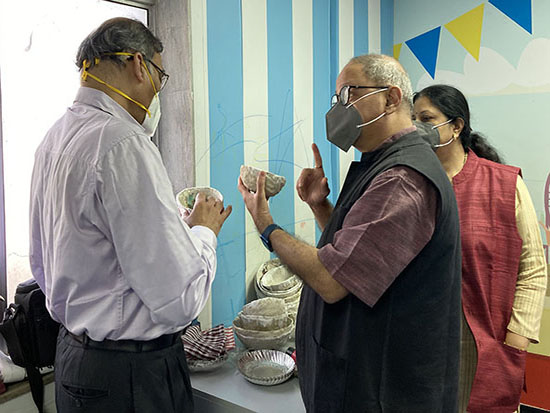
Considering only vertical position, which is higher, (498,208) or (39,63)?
(39,63)

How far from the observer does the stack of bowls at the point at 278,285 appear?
2.12 meters

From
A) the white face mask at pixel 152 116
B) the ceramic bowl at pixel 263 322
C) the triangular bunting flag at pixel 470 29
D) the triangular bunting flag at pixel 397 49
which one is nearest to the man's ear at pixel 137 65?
the white face mask at pixel 152 116

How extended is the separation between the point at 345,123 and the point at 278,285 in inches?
39.0

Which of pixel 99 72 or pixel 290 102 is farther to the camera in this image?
pixel 290 102

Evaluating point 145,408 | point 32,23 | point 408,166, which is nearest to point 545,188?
point 408,166

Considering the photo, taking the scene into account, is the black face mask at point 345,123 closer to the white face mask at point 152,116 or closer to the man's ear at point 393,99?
the man's ear at point 393,99

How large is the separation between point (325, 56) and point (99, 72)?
1.73 m

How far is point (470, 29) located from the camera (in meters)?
2.96

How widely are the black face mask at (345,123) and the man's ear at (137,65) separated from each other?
527 mm

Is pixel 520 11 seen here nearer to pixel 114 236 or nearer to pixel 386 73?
pixel 386 73

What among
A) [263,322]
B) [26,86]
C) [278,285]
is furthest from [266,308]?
[26,86]

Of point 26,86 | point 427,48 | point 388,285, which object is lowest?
point 388,285

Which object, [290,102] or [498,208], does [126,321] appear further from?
[290,102]

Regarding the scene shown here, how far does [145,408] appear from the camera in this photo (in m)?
1.22
